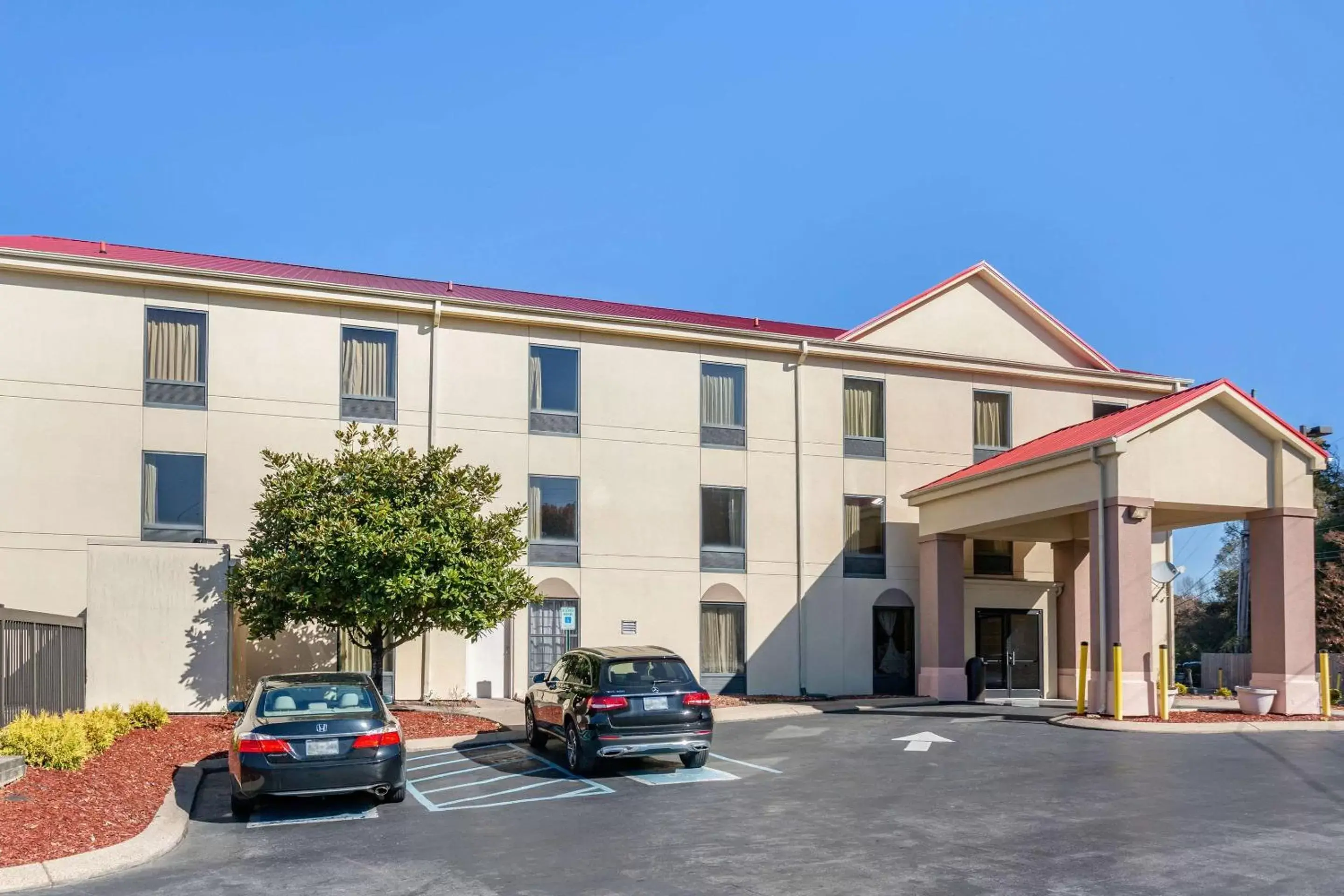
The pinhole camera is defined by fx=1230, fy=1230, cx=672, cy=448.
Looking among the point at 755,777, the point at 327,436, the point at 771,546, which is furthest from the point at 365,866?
the point at 771,546

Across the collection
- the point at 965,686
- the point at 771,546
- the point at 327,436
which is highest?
the point at 327,436

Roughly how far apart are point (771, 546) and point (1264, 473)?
1057cm

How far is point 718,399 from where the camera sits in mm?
28734

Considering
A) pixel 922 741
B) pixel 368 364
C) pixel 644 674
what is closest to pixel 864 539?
pixel 922 741

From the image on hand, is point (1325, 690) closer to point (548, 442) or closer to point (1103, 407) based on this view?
point (1103, 407)

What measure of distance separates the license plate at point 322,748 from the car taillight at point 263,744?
0.77 ft

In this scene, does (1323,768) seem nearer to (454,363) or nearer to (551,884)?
(551,884)

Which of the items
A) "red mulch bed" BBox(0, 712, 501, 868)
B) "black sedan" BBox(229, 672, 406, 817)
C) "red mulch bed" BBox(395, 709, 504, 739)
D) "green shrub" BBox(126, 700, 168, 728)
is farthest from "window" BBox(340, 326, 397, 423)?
"black sedan" BBox(229, 672, 406, 817)

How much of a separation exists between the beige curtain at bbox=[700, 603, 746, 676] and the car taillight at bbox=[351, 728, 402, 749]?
15.1 metres

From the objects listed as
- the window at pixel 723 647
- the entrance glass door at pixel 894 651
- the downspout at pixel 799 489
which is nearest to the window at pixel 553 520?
the window at pixel 723 647

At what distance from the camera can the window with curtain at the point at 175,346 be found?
24.3 metres

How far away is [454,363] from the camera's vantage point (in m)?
26.5

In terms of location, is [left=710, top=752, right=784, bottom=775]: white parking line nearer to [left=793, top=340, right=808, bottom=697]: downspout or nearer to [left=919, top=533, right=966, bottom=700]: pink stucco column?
[left=793, top=340, right=808, bottom=697]: downspout

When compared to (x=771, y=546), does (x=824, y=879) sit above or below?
below
